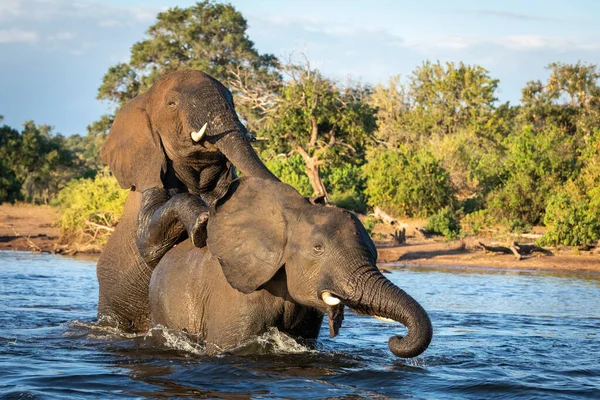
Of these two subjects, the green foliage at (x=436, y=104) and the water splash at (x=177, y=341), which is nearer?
the water splash at (x=177, y=341)

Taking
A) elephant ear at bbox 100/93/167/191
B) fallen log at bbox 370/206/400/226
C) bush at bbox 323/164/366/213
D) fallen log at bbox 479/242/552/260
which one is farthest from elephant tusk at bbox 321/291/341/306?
bush at bbox 323/164/366/213

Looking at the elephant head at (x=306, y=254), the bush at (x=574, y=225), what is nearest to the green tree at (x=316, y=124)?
the bush at (x=574, y=225)

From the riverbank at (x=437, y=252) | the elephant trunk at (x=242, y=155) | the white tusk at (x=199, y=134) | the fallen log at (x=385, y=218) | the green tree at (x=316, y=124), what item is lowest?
the riverbank at (x=437, y=252)

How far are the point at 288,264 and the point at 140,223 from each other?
5.31 ft

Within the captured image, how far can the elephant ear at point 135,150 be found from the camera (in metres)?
7.01

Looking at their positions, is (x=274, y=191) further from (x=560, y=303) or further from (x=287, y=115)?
(x=287, y=115)

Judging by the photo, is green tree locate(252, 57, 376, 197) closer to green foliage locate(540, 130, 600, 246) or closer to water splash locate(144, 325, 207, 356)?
green foliage locate(540, 130, 600, 246)

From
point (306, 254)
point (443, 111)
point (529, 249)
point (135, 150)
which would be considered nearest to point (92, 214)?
point (529, 249)

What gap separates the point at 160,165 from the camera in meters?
6.95

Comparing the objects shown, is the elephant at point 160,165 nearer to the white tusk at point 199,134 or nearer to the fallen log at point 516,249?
the white tusk at point 199,134

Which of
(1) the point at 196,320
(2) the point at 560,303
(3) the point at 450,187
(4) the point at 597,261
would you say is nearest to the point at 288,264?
(1) the point at 196,320

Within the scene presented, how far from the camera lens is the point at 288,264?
18.3ft

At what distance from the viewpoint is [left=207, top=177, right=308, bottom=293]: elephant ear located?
565 centimetres

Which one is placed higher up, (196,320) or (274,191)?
(274,191)
